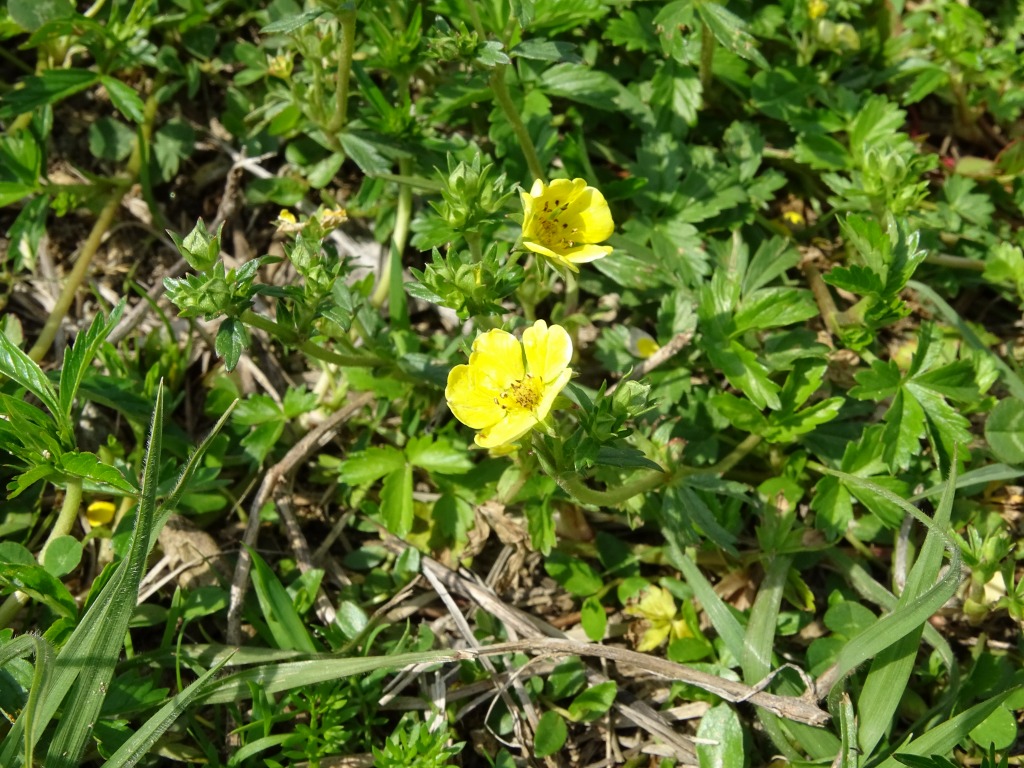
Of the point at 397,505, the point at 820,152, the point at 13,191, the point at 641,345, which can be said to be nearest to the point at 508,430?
the point at 397,505

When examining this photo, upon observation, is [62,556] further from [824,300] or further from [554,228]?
[824,300]

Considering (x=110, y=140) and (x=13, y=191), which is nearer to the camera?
(x=13, y=191)

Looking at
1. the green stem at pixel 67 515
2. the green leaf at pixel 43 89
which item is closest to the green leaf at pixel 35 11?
the green leaf at pixel 43 89

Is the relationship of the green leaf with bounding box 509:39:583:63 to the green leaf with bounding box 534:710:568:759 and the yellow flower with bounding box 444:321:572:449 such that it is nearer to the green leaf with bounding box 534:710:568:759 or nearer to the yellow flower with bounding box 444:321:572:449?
the yellow flower with bounding box 444:321:572:449

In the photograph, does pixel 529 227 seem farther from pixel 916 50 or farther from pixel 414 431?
pixel 916 50

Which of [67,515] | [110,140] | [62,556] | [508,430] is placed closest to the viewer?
[508,430]

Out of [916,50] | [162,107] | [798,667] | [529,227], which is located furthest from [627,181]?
[162,107]
